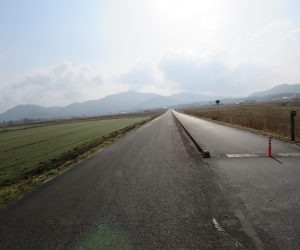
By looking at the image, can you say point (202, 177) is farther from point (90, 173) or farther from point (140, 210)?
point (90, 173)

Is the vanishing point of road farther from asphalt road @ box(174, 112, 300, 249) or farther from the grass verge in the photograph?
the grass verge

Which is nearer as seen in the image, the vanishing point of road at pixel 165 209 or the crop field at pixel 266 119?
the vanishing point of road at pixel 165 209

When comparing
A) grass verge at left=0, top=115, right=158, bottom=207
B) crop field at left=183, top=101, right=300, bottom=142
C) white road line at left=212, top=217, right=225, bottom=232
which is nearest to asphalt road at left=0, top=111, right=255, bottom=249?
white road line at left=212, top=217, right=225, bottom=232

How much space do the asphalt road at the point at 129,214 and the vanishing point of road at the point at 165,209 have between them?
16 millimetres

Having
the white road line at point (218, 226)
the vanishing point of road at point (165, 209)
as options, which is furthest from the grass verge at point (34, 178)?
the white road line at point (218, 226)

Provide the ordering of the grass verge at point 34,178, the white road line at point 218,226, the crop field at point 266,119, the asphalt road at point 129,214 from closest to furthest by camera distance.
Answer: the asphalt road at point 129,214, the white road line at point 218,226, the grass verge at point 34,178, the crop field at point 266,119

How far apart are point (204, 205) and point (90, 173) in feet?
18.7

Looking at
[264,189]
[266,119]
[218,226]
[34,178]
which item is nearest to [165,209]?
[218,226]

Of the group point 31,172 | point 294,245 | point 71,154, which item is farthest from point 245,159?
point 71,154

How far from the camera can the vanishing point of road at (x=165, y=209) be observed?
517cm

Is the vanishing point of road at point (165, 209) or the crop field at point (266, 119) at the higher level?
the vanishing point of road at point (165, 209)

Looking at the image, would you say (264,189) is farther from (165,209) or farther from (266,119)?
(266,119)

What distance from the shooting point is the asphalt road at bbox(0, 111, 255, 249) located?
516 centimetres

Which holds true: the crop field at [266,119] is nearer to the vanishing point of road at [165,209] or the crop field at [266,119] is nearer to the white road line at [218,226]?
Result: the vanishing point of road at [165,209]
